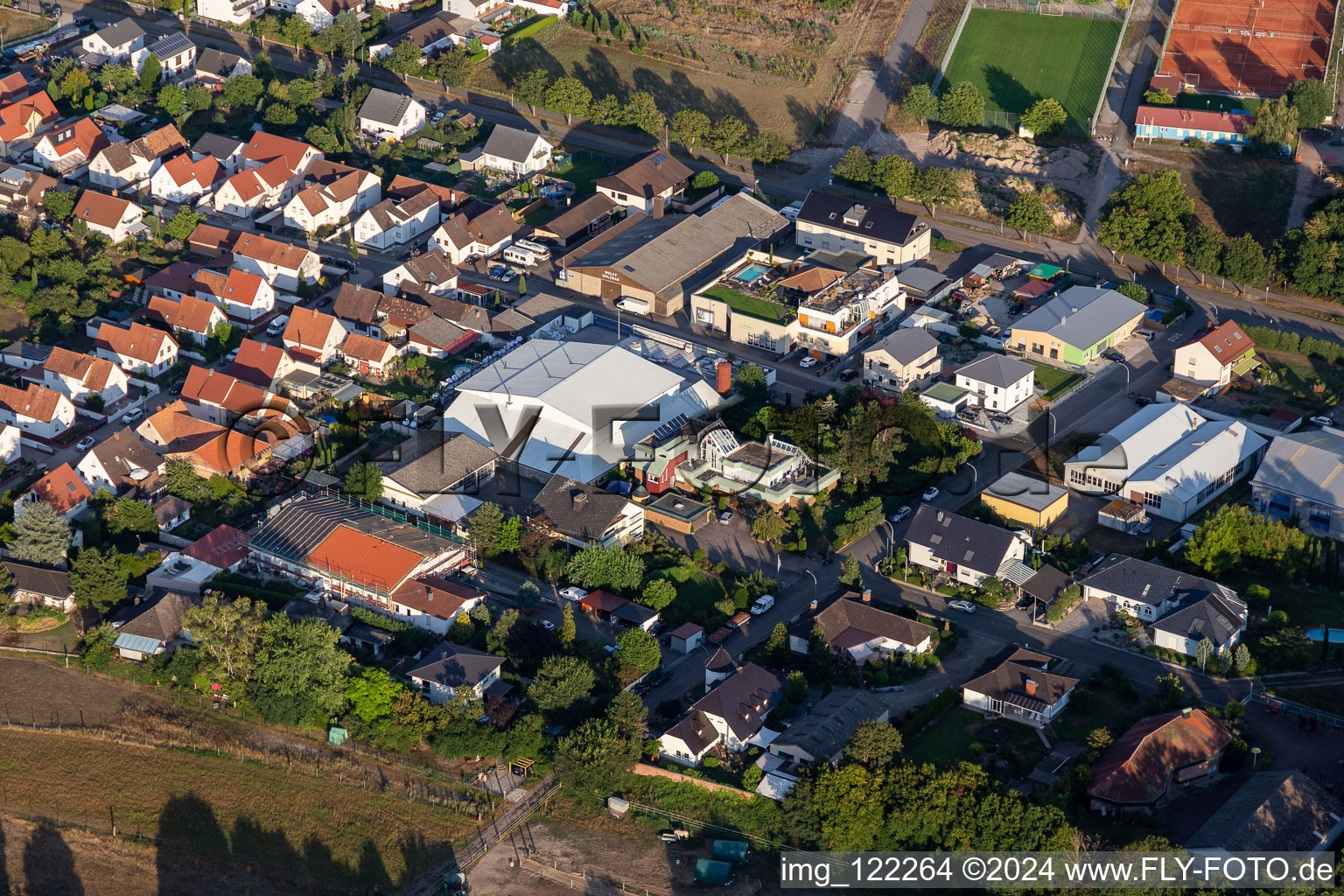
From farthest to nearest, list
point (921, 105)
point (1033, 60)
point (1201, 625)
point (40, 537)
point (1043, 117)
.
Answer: point (1033, 60)
point (921, 105)
point (1043, 117)
point (40, 537)
point (1201, 625)

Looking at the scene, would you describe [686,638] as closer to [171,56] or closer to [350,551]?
[350,551]

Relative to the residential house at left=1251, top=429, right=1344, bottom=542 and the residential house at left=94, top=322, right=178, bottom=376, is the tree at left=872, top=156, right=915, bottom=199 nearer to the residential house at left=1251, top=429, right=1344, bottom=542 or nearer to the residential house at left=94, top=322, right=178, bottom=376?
the residential house at left=1251, top=429, right=1344, bottom=542

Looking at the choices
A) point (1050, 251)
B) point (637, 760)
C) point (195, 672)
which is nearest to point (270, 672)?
point (195, 672)

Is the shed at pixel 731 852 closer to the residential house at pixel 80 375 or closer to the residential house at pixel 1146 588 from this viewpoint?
the residential house at pixel 1146 588

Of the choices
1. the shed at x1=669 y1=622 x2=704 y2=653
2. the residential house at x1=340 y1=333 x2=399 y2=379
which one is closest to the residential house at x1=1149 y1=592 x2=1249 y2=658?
the shed at x1=669 y1=622 x2=704 y2=653

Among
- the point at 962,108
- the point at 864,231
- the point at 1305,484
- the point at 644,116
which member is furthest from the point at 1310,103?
the point at 644,116

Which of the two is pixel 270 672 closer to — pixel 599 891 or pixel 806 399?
pixel 599 891

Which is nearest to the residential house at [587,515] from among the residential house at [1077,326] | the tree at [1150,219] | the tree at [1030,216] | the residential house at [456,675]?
the residential house at [456,675]
